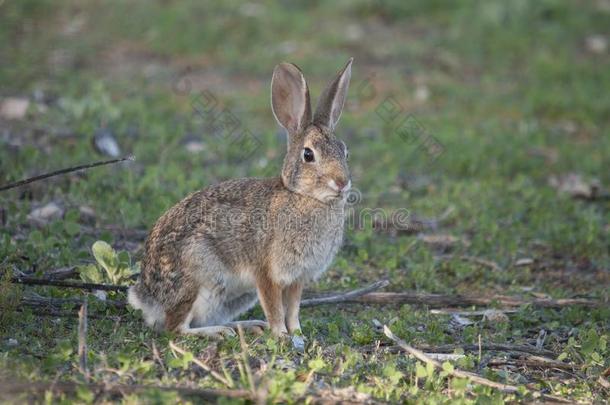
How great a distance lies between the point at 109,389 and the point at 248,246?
1445mm

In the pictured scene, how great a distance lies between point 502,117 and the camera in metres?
10.6

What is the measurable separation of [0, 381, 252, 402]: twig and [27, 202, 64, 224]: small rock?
2.55m

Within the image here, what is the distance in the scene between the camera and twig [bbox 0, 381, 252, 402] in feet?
13.5

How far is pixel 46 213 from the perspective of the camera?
21.9 ft

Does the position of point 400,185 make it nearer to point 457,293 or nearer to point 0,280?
point 457,293

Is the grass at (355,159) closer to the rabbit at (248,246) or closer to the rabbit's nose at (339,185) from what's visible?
the rabbit at (248,246)

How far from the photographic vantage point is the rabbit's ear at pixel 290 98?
5.71 metres

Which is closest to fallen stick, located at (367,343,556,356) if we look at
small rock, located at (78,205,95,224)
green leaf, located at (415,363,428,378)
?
green leaf, located at (415,363,428,378)

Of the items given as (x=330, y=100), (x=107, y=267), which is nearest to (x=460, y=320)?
(x=330, y=100)

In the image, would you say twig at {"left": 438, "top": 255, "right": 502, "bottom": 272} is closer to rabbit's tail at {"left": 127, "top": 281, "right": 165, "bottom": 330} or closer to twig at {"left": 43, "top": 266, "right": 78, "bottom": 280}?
rabbit's tail at {"left": 127, "top": 281, "right": 165, "bottom": 330}

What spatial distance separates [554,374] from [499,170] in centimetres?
415

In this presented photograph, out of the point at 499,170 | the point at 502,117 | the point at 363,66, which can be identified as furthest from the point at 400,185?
the point at 363,66

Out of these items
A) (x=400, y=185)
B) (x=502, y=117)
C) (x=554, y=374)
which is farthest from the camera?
(x=502, y=117)

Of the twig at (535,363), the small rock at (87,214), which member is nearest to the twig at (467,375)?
the twig at (535,363)
